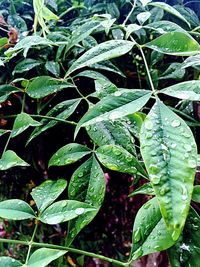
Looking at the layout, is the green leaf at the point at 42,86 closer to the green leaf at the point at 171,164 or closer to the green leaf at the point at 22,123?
the green leaf at the point at 22,123

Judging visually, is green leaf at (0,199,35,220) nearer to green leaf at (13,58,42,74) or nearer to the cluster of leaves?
the cluster of leaves

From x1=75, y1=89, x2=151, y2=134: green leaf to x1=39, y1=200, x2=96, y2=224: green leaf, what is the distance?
0.07 m

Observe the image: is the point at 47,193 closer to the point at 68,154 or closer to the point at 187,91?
the point at 68,154

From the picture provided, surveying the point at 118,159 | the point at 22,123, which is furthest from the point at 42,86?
the point at 118,159

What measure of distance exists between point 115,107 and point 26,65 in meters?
0.25

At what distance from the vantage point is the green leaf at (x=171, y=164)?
217 millimetres

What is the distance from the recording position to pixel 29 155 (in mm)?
572

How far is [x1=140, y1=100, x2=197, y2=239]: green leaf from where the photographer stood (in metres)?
0.22

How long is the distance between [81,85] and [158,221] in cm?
30

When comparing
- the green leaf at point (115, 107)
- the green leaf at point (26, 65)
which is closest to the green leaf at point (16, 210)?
the green leaf at point (115, 107)

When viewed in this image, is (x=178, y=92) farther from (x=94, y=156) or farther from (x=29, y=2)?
(x=29, y=2)

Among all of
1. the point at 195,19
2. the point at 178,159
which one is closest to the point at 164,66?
the point at 195,19

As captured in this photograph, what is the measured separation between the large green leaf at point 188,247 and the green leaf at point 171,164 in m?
0.08

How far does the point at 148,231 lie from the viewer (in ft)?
0.94
